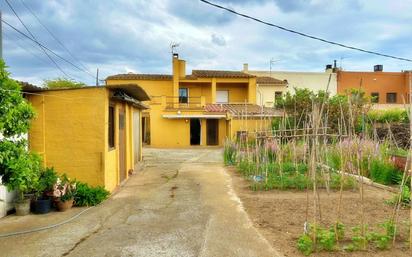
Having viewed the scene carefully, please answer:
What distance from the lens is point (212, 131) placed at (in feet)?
97.1

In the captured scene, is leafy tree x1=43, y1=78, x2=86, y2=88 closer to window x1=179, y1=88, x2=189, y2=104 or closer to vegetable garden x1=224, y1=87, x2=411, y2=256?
window x1=179, y1=88, x2=189, y2=104

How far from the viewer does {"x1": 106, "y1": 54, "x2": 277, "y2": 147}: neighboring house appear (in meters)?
28.7

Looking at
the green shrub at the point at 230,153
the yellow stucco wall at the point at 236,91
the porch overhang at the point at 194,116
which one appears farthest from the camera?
the yellow stucco wall at the point at 236,91

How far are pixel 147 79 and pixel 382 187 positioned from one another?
81.8 feet

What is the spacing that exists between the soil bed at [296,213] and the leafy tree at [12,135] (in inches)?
138

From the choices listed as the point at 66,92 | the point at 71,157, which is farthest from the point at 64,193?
the point at 66,92

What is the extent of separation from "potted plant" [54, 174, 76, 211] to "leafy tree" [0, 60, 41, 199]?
2200 millimetres

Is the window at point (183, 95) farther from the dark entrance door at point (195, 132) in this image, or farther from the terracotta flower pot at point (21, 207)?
the terracotta flower pot at point (21, 207)

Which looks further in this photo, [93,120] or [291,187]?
[291,187]

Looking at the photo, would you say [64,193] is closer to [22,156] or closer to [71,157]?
[71,157]

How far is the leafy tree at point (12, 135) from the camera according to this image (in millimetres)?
5156

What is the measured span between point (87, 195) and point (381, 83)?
3563 centimetres

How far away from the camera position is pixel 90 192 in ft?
27.4

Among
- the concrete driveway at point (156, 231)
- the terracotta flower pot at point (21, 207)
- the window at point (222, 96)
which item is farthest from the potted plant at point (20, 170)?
the window at point (222, 96)
